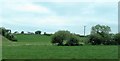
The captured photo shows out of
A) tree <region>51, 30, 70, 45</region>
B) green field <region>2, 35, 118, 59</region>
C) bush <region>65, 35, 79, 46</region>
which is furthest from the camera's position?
tree <region>51, 30, 70, 45</region>

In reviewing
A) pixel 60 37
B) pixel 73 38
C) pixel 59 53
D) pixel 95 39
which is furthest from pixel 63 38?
pixel 59 53

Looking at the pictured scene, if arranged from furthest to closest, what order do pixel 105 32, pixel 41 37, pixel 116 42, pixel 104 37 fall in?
pixel 41 37
pixel 105 32
pixel 104 37
pixel 116 42

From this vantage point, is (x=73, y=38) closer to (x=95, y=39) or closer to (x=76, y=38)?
(x=76, y=38)

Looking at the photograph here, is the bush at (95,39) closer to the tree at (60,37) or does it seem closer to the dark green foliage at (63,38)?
the dark green foliage at (63,38)

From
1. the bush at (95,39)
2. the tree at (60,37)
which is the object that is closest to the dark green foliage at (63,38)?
the tree at (60,37)

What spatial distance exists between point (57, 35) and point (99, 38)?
408 inches

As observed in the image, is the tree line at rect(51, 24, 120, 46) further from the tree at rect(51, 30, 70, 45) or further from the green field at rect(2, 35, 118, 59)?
the green field at rect(2, 35, 118, 59)

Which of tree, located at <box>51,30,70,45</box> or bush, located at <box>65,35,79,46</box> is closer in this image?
bush, located at <box>65,35,79,46</box>

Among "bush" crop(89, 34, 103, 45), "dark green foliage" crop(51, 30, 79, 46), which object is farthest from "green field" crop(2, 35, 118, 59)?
"bush" crop(89, 34, 103, 45)

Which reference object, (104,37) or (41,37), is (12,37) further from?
(104,37)

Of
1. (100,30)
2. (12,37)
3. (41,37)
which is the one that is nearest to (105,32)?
(100,30)

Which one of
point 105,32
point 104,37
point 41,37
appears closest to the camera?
point 104,37

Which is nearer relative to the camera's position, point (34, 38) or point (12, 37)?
point (12, 37)

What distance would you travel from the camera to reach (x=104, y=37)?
8500 cm
